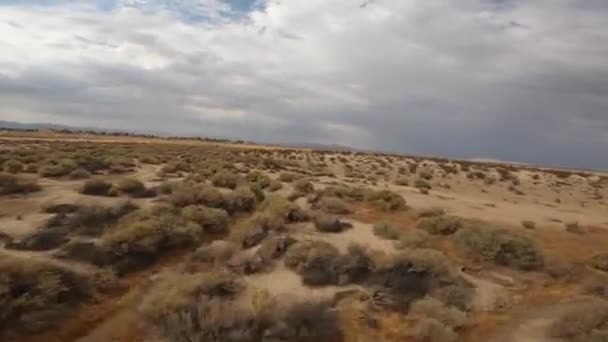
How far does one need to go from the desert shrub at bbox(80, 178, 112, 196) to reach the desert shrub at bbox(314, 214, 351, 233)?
31.2 feet

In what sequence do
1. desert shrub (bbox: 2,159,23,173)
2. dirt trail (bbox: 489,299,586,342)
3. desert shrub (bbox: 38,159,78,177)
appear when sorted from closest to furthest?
dirt trail (bbox: 489,299,586,342) → desert shrub (bbox: 38,159,78,177) → desert shrub (bbox: 2,159,23,173)

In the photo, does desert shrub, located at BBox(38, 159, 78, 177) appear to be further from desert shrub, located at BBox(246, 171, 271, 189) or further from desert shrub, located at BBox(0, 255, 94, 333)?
desert shrub, located at BBox(0, 255, 94, 333)

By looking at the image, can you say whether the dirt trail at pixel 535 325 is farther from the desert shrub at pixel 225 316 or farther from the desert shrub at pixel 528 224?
the desert shrub at pixel 528 224

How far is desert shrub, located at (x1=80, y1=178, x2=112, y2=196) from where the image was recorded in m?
21.8

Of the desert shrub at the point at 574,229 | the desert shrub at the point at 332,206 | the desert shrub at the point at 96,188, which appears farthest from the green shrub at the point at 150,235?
the desert shrub at the point at 574,229

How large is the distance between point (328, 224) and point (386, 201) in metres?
6.87

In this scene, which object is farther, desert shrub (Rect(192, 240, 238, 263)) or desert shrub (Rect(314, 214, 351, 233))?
desert shrub (Rect(314, 214, 351, 233))


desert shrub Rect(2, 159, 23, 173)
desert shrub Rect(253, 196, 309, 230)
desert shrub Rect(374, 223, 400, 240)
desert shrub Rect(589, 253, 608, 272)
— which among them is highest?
desert shrub Rect(2, 159, 23, 173)

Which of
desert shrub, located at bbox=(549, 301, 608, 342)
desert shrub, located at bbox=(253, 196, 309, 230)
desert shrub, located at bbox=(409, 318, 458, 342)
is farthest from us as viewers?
desert shrub, located at bbox=(253, 196, 309, 230)

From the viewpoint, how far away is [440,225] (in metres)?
19.3

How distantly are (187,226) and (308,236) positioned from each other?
401cm

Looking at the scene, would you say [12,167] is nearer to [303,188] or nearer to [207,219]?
[207,219]

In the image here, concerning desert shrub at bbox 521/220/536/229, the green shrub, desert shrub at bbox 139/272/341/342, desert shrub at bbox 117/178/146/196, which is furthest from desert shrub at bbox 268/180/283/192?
desert shrub at bbox 139/272/341/342

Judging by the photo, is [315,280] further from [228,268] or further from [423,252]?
[423,252]
